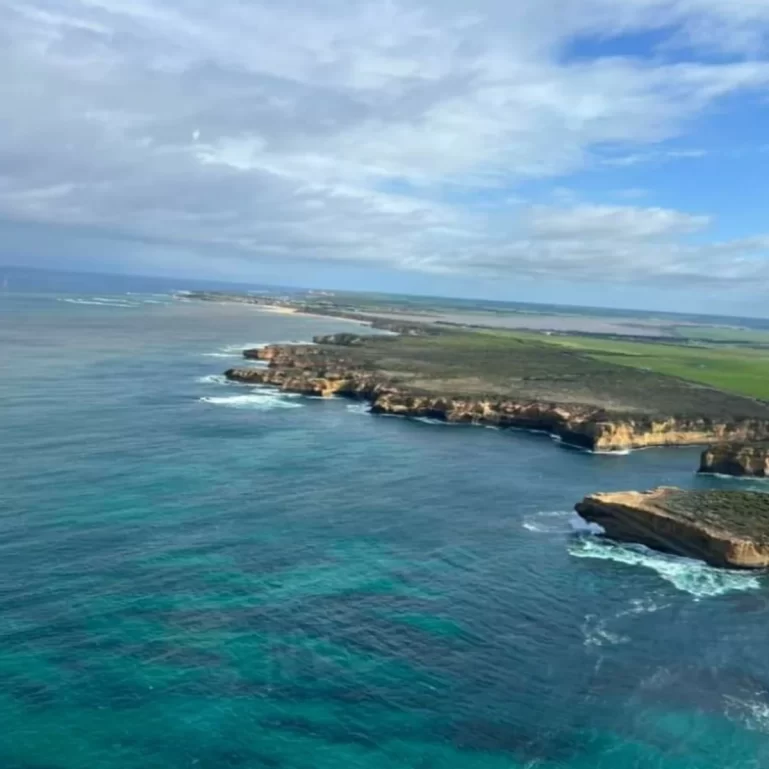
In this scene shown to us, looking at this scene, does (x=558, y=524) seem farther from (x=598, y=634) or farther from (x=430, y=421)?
(x=430, y=421)

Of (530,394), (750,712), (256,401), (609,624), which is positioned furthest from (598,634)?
(530,394)

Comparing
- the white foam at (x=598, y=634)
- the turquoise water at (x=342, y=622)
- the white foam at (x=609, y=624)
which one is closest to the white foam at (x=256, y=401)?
the turquoise water at (x=342, y=622)

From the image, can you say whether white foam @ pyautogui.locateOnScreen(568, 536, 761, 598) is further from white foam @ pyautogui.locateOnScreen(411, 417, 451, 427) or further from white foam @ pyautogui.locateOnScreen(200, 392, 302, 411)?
white foam @ pyautogui.locateOnScreen(200, 392, 302, 411)

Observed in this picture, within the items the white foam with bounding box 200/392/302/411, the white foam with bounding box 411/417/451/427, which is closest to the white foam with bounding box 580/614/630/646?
the white foam with bounding box 411/417/451/427

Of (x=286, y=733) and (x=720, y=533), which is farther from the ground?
(x=720, y=533)

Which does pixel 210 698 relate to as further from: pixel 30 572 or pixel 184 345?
pixel 184 345

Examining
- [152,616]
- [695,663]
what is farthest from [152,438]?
[695,663]

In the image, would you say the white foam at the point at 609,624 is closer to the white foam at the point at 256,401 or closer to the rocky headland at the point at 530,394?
the rocky headland at the point at 530,394
